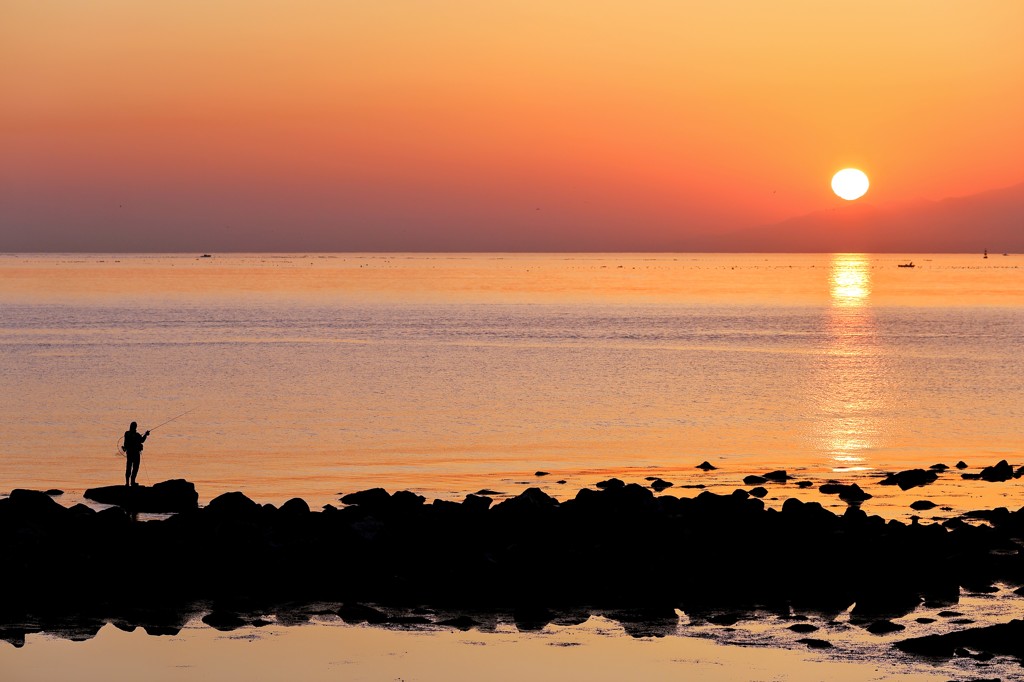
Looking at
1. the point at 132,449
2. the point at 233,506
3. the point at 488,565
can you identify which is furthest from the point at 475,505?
the point at 132,449

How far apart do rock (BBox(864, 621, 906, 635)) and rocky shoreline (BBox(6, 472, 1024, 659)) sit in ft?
0.83

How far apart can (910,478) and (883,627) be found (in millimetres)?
12950

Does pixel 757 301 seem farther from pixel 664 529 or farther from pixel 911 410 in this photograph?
pixel 664 529

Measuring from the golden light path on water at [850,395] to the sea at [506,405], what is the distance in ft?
0.79

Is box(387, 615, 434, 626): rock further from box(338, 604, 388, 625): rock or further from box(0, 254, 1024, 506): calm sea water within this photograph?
box(0, 254, 1024, 506): calm sea water

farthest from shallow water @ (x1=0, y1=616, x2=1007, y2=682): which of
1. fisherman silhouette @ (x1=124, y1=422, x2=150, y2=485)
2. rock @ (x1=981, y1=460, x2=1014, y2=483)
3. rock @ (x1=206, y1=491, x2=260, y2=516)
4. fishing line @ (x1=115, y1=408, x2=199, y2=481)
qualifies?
fishing line @ (x1=115, y1=408, x2=199, y2=481)

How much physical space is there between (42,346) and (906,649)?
254ft

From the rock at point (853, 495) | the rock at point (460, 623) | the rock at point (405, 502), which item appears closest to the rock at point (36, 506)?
the rock at point (405, 502)

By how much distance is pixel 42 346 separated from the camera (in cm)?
8556

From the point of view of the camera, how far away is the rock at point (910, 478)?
104ft

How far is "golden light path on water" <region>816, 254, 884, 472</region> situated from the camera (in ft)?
134

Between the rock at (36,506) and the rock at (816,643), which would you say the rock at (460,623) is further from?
the rock at (36,506)

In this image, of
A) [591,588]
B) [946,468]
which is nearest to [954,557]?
[591,588]

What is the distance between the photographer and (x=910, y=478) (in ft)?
105
